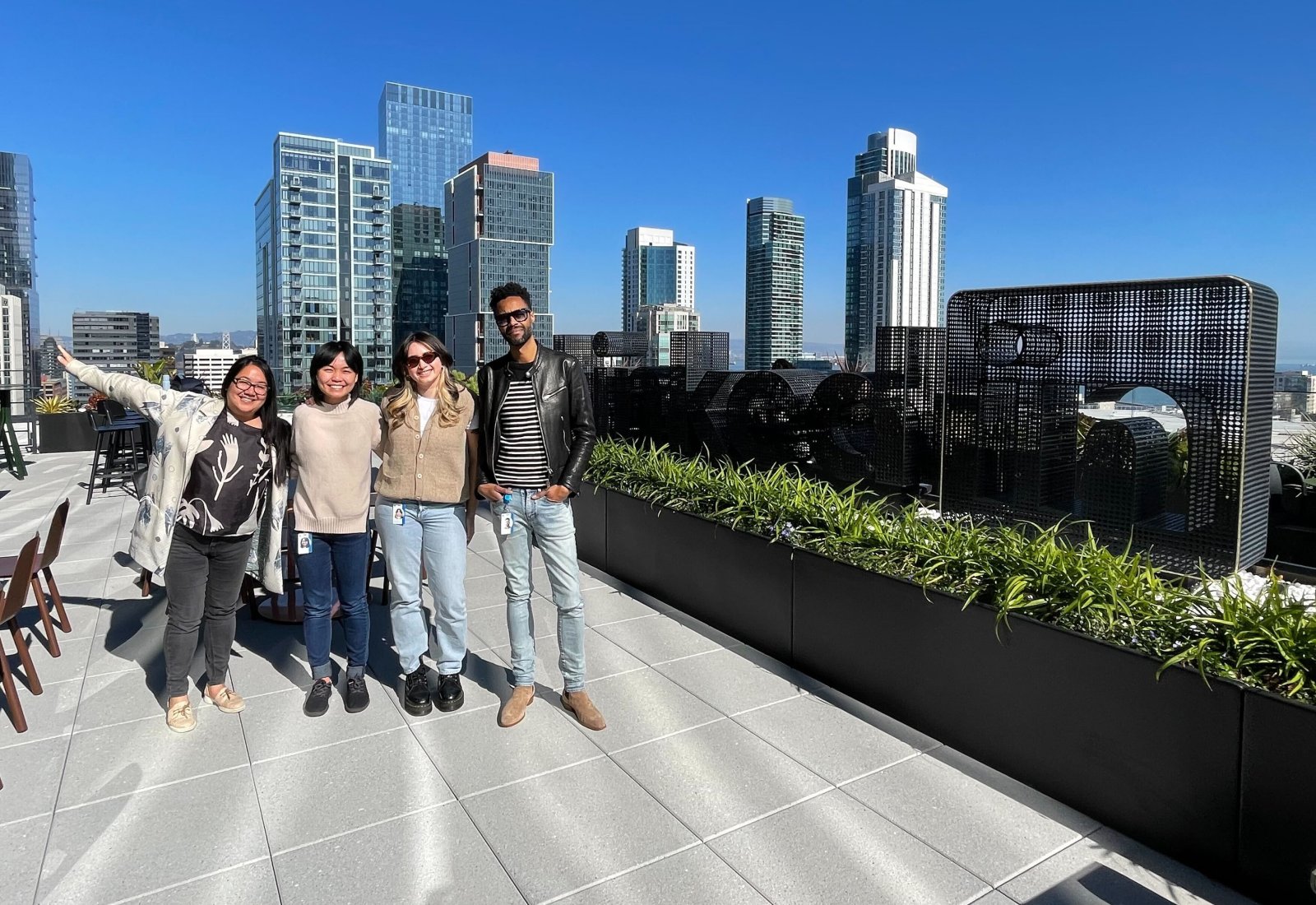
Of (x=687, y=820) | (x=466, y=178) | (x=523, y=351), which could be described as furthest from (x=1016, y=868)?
(x=466, y=178)

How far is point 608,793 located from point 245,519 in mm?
1765

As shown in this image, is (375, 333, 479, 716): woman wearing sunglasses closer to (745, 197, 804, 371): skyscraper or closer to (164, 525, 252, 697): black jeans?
(164, 525, 252, 697): black jeans

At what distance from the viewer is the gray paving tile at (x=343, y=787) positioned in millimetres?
2496

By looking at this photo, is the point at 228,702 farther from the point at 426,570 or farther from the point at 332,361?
the point at 332,361

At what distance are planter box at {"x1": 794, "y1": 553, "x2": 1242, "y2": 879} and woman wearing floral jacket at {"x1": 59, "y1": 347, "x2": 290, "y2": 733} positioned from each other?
2.39 metres

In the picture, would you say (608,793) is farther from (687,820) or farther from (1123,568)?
(1123,568)

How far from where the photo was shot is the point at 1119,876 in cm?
223

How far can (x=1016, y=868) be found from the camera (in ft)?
7.43

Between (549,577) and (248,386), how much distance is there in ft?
4.56

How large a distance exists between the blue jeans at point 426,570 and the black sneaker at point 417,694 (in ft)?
0.12

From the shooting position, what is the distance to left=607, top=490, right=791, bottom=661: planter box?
3.88 m

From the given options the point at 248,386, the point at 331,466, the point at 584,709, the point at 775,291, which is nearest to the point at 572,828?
the point at 584,709

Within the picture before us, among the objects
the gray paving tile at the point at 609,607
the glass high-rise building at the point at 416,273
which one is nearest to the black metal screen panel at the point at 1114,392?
the gray paving tile at the point at 609,607

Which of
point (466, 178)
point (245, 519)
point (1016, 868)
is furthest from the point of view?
point (466, 178)
